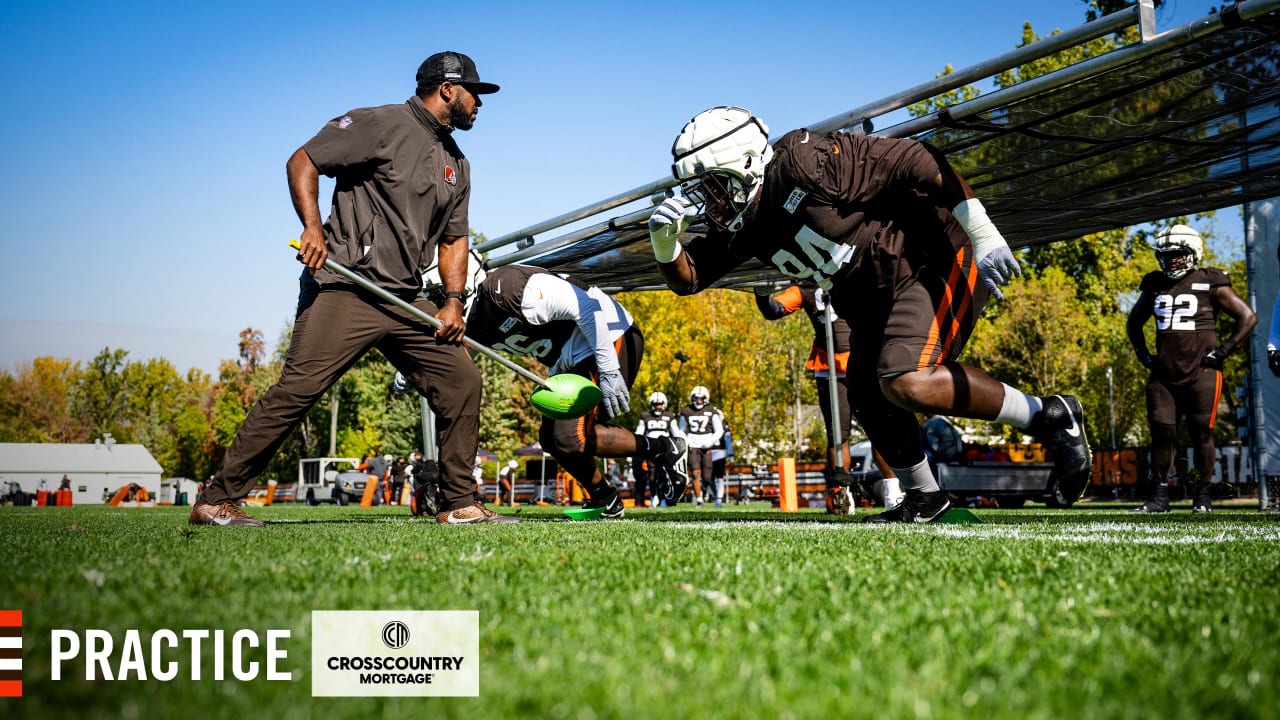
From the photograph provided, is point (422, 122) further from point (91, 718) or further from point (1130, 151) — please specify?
point (1130, 151)

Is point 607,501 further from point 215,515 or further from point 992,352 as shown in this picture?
point 992,352

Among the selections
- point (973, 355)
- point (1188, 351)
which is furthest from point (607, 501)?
point (973, 355)

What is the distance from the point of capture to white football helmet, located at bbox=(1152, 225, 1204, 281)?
8.03 metres

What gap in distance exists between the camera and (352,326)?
4906mm

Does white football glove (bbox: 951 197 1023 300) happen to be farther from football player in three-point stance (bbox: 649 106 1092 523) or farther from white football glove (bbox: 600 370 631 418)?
white football glove (bbox: 600 370 631 418)

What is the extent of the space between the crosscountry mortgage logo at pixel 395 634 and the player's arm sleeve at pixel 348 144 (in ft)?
12.2

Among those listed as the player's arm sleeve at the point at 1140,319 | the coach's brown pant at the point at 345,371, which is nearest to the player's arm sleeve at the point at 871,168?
the coach's brown pant at the point at 345,371

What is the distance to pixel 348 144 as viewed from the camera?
4.86m

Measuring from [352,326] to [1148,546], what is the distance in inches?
152

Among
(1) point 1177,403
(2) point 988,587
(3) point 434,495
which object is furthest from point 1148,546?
(3) point 434,495

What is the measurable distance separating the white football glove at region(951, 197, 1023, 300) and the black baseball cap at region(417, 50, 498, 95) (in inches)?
110

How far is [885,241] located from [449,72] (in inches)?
105

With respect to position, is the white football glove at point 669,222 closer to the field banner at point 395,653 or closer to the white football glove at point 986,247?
the white football glove at point 986,247

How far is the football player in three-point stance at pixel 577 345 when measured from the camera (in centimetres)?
662
